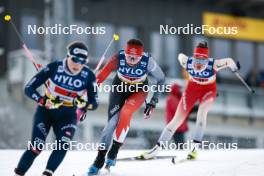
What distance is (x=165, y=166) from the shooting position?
995 cm

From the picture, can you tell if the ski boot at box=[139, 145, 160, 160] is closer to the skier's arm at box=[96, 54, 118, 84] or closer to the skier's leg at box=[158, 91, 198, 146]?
the skier's leg at box=[158, 91, 198, 146]

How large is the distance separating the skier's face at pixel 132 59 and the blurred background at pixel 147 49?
657 cm

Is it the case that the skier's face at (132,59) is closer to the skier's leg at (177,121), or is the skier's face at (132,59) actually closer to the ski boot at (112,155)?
the ski boot at (112,155)

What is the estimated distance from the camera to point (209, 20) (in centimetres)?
2647

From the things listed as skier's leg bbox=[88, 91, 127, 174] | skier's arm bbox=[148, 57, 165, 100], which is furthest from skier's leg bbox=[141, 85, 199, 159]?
skier's leg bbox=[88, 91, 127, 174]

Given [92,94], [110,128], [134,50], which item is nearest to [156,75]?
[134,50]

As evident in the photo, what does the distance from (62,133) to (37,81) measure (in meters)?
0.64

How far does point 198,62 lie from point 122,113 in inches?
72.9

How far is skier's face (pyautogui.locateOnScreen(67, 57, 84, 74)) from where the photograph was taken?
26.0 ft

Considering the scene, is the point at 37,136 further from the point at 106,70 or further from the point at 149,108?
the point at 149,108

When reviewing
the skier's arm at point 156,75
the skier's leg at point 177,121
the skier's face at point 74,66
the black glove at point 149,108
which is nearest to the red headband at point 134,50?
the skier's arm at point 156,75

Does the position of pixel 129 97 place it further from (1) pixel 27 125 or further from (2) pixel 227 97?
(2) pixel 227 97

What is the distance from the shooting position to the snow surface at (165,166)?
29.9 ft

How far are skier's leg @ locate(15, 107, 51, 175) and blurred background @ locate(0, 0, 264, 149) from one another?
313 inches
